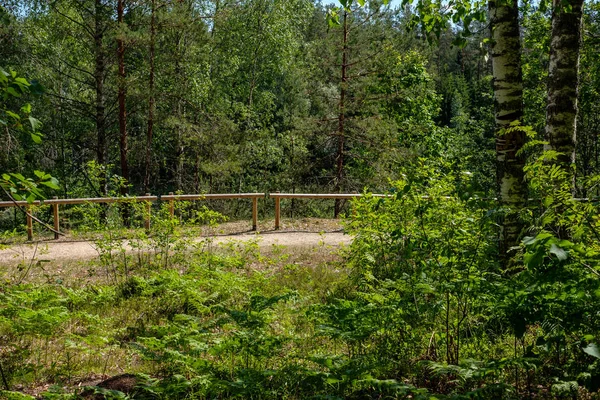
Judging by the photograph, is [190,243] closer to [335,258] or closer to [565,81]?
[335,258]

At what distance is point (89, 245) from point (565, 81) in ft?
33.3

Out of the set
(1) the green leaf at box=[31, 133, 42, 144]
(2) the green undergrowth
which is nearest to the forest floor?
(2) the green undergrowth

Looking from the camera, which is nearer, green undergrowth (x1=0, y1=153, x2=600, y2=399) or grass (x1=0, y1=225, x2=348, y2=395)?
green undergrowth (x1=0, y1=153, x2=600, y2=399)

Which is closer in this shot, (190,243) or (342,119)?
(190,243)

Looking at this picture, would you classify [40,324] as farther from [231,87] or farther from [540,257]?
[231,87]

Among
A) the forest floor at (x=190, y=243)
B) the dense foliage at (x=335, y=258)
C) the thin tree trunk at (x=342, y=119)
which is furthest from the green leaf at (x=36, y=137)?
the thin tree trunk at (x=342, y=119)

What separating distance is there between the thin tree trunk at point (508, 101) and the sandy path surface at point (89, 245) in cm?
473

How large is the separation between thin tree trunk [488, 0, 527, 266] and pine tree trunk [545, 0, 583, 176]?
46cm

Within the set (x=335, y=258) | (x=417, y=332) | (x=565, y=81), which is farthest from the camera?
(x=335, y=258)

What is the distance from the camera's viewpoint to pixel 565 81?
20.4 feet

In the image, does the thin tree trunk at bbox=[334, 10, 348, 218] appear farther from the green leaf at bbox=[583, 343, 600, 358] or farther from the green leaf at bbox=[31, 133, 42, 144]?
the green leaf at bbox=[583, 343, 600, 358]

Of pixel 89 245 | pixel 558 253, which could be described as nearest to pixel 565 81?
pixel 558 253

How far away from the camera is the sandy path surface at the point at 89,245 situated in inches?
442

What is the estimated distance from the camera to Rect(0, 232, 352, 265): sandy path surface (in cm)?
1122
